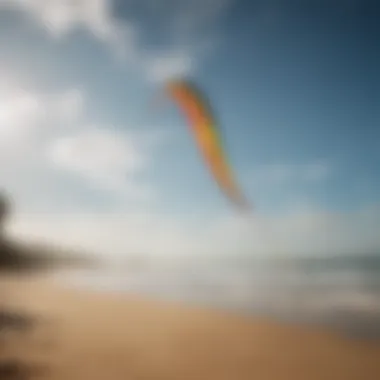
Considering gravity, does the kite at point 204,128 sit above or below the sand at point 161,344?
above

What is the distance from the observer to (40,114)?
4.85 ft

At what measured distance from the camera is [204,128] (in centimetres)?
148

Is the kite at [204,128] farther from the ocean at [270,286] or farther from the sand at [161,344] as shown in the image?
the sand at [161,344]

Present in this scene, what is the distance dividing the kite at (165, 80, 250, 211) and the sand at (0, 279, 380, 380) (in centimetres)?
31

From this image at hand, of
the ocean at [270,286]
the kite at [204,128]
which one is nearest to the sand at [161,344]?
the ocean at [270,286]

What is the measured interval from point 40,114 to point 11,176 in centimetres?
16

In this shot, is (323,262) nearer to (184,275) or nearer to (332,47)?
(184,275)

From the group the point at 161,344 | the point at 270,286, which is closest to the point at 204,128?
the point at 270,286

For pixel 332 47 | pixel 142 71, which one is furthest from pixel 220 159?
pixel 332 47

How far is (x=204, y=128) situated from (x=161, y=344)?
0.50 m

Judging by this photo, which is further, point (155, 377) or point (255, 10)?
point (255, 10)

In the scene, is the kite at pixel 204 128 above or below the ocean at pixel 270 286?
above

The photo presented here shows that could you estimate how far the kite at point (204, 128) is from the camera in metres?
1.48

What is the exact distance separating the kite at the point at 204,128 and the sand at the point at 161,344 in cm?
31
